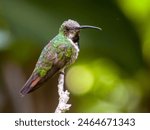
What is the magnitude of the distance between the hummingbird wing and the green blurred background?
0.33 metres

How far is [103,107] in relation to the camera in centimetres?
168

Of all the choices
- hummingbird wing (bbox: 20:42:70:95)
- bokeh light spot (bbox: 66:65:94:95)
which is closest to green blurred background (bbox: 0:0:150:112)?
bokeh light spot (bbox: 66:65:94:95)

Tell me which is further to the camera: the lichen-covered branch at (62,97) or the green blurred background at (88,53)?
the green blurred background at (88,53)

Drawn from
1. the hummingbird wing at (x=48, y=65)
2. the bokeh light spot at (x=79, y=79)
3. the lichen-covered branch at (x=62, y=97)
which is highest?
the bokeh light spot at (x=79, y=79)

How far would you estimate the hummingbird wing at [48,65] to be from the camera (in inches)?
41.9

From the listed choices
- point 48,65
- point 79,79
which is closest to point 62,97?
point 48,65

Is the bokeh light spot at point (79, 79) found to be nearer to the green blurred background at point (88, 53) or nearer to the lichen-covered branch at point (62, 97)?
the green blurred background at point (88, 53)

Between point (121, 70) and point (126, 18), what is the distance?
14 cm

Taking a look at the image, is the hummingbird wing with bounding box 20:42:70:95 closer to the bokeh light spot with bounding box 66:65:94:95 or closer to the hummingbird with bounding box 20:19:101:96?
the hummingbird with bounding box 20:19:101:96

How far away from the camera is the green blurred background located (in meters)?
1.52

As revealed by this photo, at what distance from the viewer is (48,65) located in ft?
3.56

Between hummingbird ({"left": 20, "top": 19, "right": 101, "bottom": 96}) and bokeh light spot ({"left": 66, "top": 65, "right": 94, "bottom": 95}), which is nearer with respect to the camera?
hummingbird ({"left": 20, "top": 19, "right": 101, "bottom": 96})

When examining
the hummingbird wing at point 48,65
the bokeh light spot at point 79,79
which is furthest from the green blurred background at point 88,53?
the hummingbird wing at point 48,65

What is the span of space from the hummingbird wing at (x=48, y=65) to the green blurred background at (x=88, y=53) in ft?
1.10
